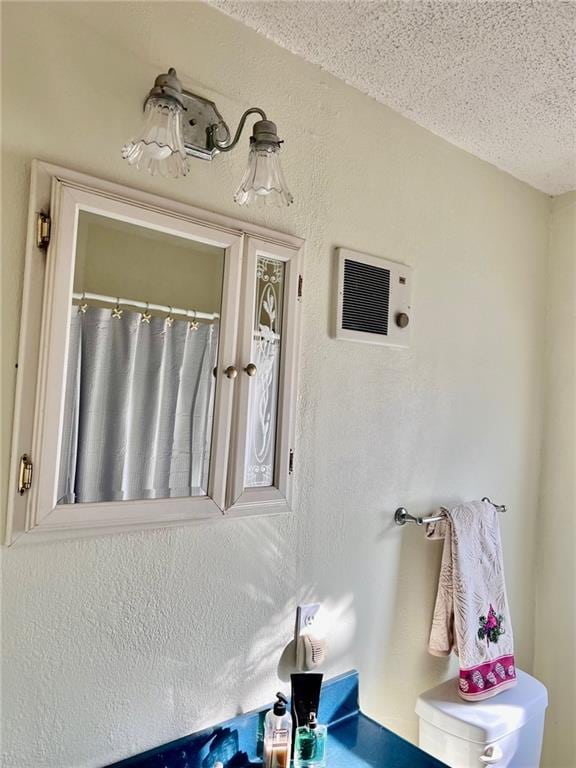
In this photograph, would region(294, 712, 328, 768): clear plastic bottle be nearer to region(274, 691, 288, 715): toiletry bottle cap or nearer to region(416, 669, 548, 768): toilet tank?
region(274, 691, 288, 715): toiletry bottle cap

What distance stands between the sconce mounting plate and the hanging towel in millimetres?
1169

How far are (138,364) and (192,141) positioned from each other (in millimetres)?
476

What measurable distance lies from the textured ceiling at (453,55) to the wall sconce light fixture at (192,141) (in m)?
0.27

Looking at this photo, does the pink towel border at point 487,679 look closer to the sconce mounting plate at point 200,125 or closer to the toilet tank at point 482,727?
the toilet tank at point 482,727

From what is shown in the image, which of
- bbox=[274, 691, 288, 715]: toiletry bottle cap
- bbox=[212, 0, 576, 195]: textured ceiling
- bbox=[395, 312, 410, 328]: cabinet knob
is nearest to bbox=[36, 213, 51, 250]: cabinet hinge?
bbox=[212, 0, 576, 195]: textured ceiling

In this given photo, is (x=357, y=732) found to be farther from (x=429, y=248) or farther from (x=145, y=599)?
(x=429, y=248)

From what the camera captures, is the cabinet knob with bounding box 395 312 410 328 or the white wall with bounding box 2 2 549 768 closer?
the white wall with bounding box 2 2 549 768

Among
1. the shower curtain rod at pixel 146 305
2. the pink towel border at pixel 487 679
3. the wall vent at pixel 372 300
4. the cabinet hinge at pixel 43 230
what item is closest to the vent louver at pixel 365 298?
the wall vent at pixel 372 300

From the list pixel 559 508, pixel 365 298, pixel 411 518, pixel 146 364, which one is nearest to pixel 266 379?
pixel 146 364

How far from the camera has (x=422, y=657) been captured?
5.22 ft

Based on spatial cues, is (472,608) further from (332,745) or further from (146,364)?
(146,364)

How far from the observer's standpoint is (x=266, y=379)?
48.9 inches

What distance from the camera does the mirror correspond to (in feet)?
3.23

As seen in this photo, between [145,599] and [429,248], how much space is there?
1.25 metres
